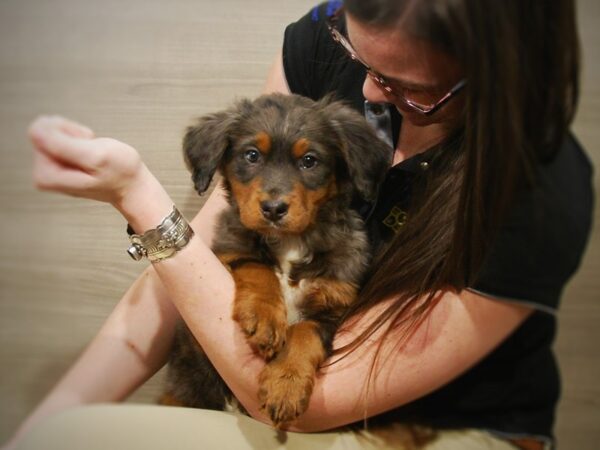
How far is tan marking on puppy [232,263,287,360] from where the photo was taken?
1149 mm

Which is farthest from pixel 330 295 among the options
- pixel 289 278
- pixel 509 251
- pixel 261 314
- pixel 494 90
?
pixel 494 90

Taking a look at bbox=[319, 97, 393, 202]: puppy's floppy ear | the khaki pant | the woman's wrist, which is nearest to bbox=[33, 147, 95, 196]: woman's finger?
the woman's wrist

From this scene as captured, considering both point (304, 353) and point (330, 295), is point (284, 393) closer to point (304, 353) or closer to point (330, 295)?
point (304, 353)

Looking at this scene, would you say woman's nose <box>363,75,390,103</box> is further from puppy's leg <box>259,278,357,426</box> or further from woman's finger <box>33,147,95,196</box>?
woman's finger <box>33,147,95,196</box>

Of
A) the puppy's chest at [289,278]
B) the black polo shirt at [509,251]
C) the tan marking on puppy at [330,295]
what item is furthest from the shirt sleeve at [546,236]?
the puppy's chest at [289,278]

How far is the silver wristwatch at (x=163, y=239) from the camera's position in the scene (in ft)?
3.22

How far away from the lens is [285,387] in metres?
1.10

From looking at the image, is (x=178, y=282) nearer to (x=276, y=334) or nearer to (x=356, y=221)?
(x=276, y=334)

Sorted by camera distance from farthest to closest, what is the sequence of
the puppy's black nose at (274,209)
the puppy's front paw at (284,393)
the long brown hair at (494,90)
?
the puppy's black nose at (274,209), the puppy's front paw at (284,393), the long brown hair at (494,90)

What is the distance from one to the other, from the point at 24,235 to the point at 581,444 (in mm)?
1337

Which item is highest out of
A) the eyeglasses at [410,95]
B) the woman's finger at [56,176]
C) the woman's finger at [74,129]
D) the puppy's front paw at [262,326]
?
the woman's finger at [74,129]

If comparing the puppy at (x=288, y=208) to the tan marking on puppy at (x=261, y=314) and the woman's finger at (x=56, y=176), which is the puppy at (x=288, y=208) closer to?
the tan marking on puppy at (x=261, y=314)

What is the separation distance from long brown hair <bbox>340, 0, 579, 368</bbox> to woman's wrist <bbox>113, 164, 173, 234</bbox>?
0.51 m

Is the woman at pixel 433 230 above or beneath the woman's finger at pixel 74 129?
beneath
